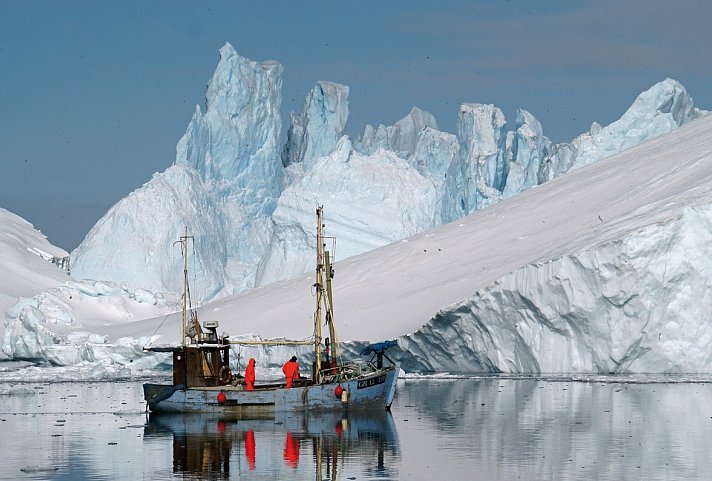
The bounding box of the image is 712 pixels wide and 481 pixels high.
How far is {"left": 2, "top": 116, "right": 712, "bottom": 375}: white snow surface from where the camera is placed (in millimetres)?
29719

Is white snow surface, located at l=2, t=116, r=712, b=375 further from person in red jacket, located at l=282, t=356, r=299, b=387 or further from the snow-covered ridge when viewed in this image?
the snow-covered ridge

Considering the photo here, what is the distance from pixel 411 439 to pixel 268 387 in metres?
5.65

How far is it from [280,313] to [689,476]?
26.8m

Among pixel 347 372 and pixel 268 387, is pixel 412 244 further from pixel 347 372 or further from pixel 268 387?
pixel 268 387

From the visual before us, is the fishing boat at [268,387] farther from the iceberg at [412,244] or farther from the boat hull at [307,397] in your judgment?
the iceberg at [412,244]

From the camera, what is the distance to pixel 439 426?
2097cm


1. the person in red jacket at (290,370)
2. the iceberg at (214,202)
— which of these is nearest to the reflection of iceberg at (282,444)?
the person in red jacket at (290,370)

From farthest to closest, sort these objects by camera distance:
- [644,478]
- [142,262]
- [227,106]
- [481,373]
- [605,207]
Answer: [227,106]
[142,262]
[605,207]
[481,373]
[644,478]

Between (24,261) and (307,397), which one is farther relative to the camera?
(24,261)

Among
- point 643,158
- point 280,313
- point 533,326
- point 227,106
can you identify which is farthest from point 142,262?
point 533,326

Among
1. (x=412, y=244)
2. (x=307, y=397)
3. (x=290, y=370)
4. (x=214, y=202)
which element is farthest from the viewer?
(x=214, y=202)

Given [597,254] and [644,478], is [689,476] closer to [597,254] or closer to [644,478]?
[644,478]

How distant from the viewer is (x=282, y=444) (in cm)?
1911

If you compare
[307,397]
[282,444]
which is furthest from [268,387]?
[282,444]
